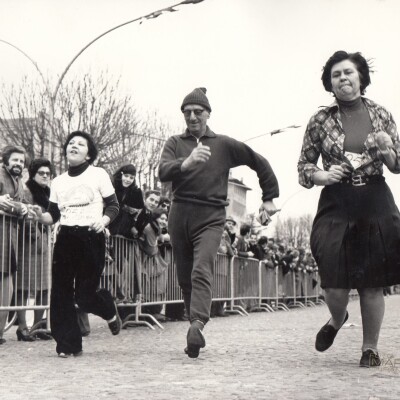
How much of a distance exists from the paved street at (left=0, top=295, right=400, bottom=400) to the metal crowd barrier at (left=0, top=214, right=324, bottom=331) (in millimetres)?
658

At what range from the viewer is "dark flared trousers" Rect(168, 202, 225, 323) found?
6924 millimetres

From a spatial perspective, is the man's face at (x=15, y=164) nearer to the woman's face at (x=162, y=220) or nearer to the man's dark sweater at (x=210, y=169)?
the man's dark sweater at (x=210, y=169)

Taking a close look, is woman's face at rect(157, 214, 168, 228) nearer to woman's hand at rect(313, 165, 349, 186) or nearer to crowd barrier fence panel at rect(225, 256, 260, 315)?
crowd barrier fence panel at rect(225, 256, 260, 315)

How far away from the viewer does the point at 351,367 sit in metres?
6.09

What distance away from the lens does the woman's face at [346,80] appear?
620 cm

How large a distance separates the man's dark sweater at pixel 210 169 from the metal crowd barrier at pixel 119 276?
8.03 ft

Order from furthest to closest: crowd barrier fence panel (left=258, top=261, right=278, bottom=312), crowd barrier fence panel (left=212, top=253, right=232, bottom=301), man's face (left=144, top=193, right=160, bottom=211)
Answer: crowd barrier fence panel (left=258, top=261, right=278, bottom=312), crowd barrier fence panel (left=212, top=253, right=232, bottom=301), man's face (left=144, top=193, right=160, bottom=211)

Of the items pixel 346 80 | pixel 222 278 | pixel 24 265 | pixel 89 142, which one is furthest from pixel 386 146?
pixel 222 278

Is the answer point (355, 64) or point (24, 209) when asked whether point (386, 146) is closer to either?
point (355, 64)

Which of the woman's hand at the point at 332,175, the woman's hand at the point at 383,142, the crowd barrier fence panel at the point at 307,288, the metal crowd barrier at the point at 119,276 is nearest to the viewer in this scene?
the woman's hand at the point at 383,142

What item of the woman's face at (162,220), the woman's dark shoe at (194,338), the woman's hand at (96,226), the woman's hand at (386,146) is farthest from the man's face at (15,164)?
the woman's hand at (386,146)

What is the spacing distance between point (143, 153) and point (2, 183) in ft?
121

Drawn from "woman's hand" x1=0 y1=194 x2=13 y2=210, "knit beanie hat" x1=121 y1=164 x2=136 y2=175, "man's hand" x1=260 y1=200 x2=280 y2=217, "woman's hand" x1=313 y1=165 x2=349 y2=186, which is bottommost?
"man's hand" x1=260 y1=200 x2=280 y2=217

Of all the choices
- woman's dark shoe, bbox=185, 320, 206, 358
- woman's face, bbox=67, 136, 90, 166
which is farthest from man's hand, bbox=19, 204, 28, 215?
woman's dark shoe, bbox=185, 320, 206, 358
